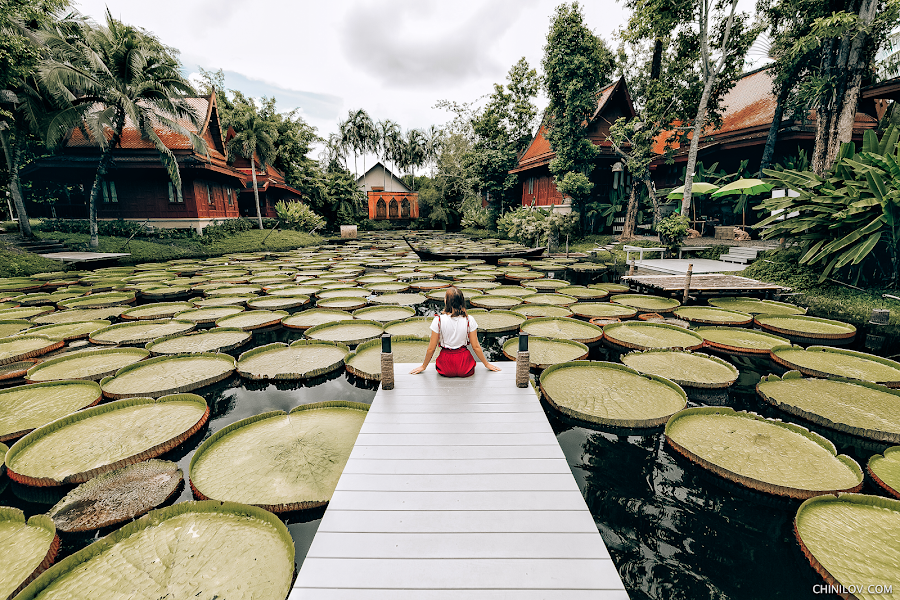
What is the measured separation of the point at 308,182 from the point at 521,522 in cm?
3417

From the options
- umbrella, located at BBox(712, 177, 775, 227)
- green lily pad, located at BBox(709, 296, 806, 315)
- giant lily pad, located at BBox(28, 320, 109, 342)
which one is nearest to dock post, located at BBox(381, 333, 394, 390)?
giant lily pad, located at BBox(28, 320, 109, 342)

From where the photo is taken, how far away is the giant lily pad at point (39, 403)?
145 inches

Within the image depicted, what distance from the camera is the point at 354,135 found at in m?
48.7

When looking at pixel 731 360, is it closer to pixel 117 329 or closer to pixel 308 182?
pixel 117 329

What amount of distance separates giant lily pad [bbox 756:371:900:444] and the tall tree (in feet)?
50.0

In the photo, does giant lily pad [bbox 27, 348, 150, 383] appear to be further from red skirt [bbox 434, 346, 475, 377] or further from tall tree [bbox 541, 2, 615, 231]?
tall tree [bbox 541, 2, 615, 231]

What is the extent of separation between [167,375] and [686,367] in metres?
7.13

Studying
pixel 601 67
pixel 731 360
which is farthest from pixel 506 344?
pixel 601 67

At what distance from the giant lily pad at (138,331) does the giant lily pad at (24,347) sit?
496 mm

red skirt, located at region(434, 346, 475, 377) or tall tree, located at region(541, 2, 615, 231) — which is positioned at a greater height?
tall tree, located at region(541, 2, 615, 231)

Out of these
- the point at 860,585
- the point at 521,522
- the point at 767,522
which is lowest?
the point at 767,522

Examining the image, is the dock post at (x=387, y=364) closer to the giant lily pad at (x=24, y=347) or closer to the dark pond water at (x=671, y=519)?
the dark pond water at (x=671, y=519)

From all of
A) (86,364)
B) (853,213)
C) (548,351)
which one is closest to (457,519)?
(548,351)

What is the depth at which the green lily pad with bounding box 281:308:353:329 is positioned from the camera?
7000 mm
